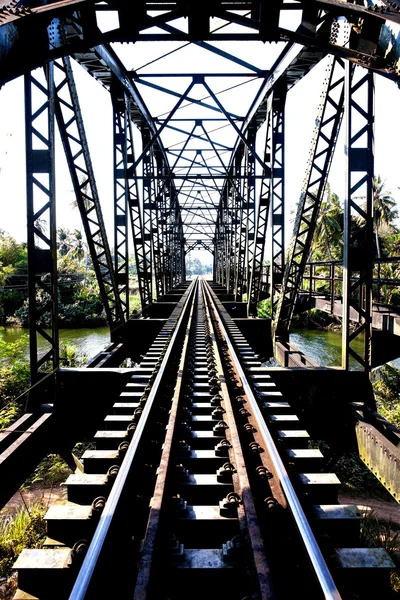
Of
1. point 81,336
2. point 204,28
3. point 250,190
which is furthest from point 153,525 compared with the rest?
point 81,336

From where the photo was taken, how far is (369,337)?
18.6 ft

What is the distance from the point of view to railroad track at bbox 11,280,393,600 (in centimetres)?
201

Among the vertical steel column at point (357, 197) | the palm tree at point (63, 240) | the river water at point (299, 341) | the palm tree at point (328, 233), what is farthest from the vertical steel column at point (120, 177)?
the palm tree at point (63, 240)

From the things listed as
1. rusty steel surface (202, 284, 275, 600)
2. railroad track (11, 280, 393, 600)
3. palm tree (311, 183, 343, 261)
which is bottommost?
railroad track (11, 280, 393, 600)

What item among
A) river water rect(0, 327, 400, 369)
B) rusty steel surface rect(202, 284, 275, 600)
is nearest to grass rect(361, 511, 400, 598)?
rusty steel surface rect(202, 284, 275, 600)

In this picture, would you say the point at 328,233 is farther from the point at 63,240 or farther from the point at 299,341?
the point at 63,240

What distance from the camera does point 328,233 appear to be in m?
38.4

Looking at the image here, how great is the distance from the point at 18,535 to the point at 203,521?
690 cm

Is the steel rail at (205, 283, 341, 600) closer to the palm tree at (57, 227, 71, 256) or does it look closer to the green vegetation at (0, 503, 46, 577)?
the green vegetation at (0, 503, 46, 577)

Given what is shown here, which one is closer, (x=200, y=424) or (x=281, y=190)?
(x=200, y=424)

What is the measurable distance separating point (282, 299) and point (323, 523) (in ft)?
21.1

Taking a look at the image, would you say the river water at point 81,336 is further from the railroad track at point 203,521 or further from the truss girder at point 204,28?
the railroad track at point 203,521

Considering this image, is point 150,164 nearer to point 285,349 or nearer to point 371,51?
point 285,349

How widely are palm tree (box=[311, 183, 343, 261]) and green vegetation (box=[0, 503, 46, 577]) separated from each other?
34412 mm
